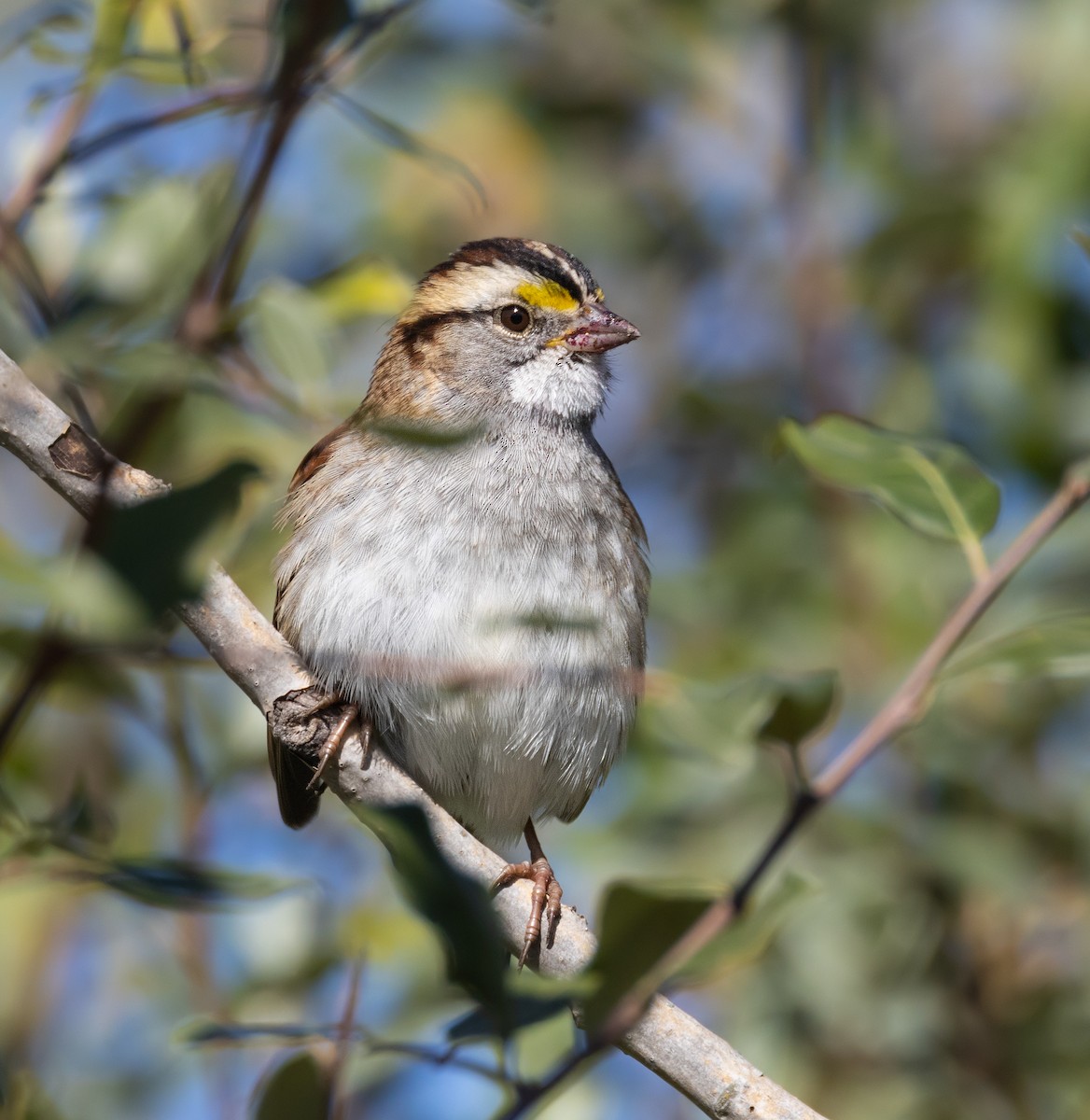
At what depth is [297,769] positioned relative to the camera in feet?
11.9

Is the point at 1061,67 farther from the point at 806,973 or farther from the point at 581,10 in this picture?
the point at 806,973

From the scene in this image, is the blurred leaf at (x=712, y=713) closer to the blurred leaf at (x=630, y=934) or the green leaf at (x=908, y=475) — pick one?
the green leaf at (x=908, y=475)

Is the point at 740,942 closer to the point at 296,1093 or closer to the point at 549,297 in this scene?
the point at 296,1093

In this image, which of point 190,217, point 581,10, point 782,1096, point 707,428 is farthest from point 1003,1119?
point 581,10

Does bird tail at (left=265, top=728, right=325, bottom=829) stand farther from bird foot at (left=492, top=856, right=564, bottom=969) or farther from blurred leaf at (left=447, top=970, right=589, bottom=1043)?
blurred leaf at (left=447, top=970, right=589, bottom=1043)

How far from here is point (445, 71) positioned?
235 inches

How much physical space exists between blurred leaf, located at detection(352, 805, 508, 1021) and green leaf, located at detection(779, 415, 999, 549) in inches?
43.4

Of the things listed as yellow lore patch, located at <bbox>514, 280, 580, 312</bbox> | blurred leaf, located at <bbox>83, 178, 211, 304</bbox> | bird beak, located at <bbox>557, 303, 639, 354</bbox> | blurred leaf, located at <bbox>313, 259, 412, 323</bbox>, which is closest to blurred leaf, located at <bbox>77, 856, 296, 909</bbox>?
blurred leaf, located at <bbox>83, 178, 211, 304</bbox>

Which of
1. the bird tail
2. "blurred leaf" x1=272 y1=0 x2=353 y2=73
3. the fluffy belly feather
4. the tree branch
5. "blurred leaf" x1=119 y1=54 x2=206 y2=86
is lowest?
the bird tail

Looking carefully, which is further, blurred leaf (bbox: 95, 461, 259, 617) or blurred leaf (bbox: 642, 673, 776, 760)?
blurred leaf (bbox: 642, 673, 776, 760)

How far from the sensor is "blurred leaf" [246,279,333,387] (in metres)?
3.20

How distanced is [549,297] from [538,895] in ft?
6.07

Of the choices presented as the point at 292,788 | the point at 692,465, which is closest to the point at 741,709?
the point at 292,788

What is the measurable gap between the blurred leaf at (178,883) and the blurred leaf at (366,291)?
1.67 metres
